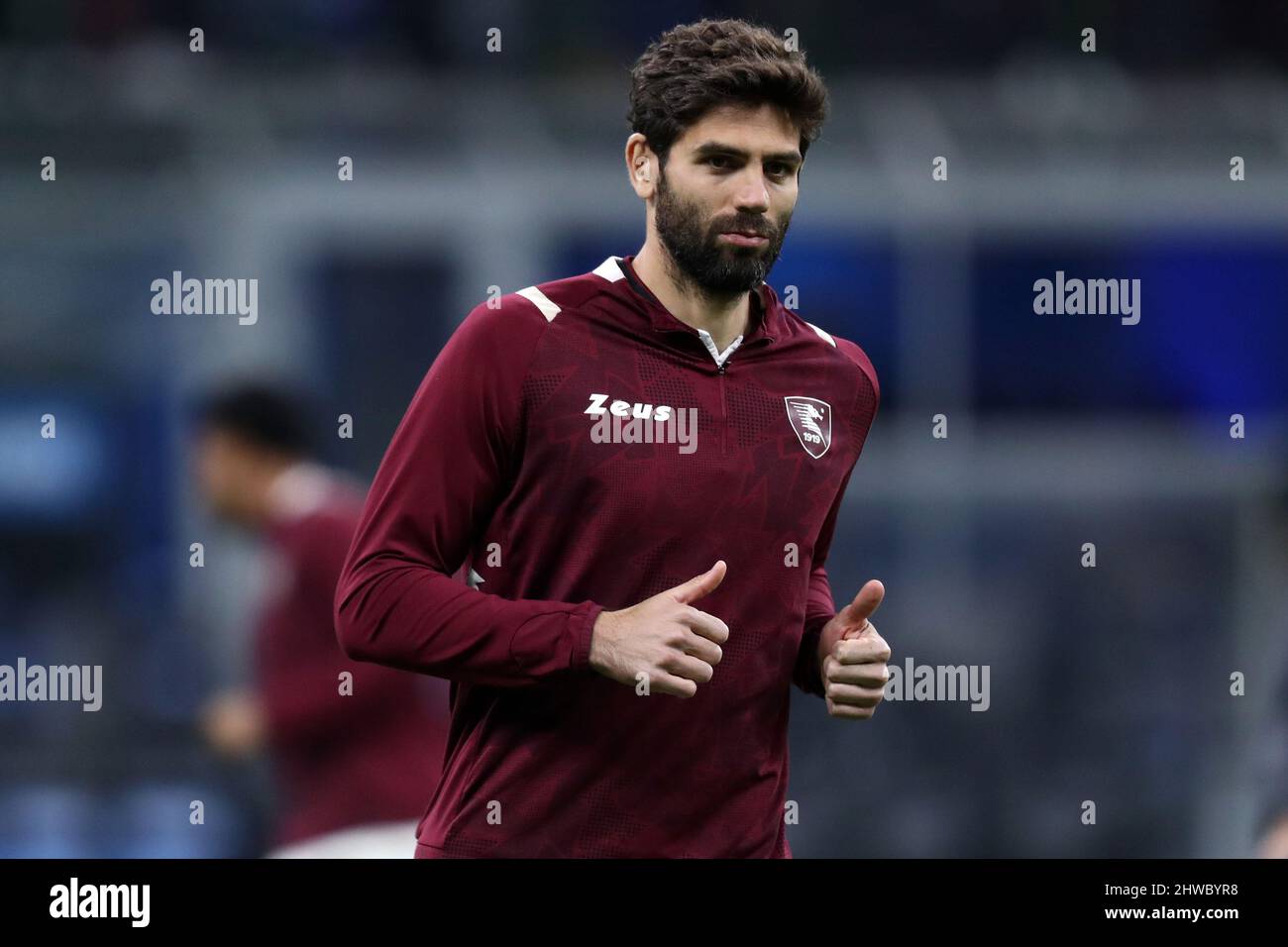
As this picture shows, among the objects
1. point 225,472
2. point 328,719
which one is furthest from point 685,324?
point 225,472

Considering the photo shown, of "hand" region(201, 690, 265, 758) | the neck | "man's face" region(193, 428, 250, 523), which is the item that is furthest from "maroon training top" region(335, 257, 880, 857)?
"man's face" region(193, 428, 250, 523)

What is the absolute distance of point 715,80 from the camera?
275cm

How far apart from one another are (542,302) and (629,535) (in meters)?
0.42

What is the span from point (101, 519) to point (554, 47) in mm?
4120

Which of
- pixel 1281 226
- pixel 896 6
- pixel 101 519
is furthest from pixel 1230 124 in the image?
pixel 101 519

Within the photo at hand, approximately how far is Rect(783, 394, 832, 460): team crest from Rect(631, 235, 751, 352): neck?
16 centimetres

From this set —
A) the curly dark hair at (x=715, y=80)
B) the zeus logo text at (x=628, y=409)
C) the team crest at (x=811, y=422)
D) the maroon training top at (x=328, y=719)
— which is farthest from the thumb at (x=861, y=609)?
the maroon training top at (x=328, y=719)

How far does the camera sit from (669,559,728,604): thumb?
2459 millimetres

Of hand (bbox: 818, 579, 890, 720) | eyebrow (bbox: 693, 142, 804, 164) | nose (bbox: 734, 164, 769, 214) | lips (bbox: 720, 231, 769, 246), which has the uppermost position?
eyebrow (bbox: 693, 142, 804, 164)

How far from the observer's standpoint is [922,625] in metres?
7.87

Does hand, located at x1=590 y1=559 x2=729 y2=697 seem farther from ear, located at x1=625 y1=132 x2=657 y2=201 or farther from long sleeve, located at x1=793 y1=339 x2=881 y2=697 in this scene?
ear, located at x1=625 y1=132 x2=657 y2=201

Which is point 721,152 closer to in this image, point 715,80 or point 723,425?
point 715,80

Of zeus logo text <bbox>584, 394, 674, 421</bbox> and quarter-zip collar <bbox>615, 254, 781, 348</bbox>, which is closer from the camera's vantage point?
zeus logo text <bbox>584, 394, 674, 421</bbox>

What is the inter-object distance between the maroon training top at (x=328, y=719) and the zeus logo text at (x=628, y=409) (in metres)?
1.43
